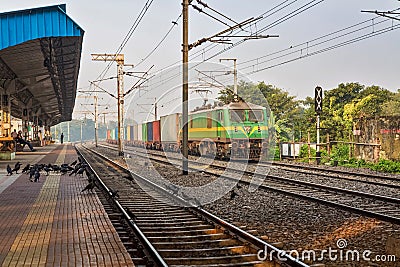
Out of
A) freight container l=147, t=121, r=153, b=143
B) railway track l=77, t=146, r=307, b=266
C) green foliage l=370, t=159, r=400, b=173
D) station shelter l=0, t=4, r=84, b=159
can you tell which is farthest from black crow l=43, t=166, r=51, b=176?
freight container l=147, t=121, r=153, b=143

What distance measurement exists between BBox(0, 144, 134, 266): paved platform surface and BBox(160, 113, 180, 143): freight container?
2223cm

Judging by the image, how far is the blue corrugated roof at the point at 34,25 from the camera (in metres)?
17.9

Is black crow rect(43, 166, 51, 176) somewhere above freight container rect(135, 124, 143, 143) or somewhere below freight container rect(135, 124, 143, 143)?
below

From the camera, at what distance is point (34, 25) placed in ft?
60.2

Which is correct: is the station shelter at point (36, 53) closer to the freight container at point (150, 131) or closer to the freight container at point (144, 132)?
the freight container at point (150, 131)

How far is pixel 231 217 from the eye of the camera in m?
9.83

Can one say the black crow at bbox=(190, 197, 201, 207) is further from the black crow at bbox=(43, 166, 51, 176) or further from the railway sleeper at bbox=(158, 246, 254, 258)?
the black crow at bbox=(43, 166, 51, 176)

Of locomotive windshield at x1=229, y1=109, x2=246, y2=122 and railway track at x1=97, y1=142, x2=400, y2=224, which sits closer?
railway track at x1=97, y1=142, x2=400, y2=224

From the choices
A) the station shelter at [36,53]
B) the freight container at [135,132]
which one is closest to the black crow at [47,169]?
the station shelter at [36,53]

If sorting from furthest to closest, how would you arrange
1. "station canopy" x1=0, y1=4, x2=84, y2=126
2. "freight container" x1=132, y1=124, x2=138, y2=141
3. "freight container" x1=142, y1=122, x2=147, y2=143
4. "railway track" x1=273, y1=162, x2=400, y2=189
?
1. "freight container" x1=132, y1=124, x2=138, y2=141
2. "freight container" x1=142, y1=122, x2=147, y2=143
3. "station canopy" x1=0, y1=4, x2=84, y2=126
4. "railway track" x1=273, y1=162, x2=400, y2=189

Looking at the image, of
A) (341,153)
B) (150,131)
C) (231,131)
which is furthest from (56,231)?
(150,131)

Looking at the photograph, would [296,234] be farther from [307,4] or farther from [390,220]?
[307,4]

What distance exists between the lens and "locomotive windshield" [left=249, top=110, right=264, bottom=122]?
26.5 m

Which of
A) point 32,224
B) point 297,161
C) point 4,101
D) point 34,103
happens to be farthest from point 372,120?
point 34,103
